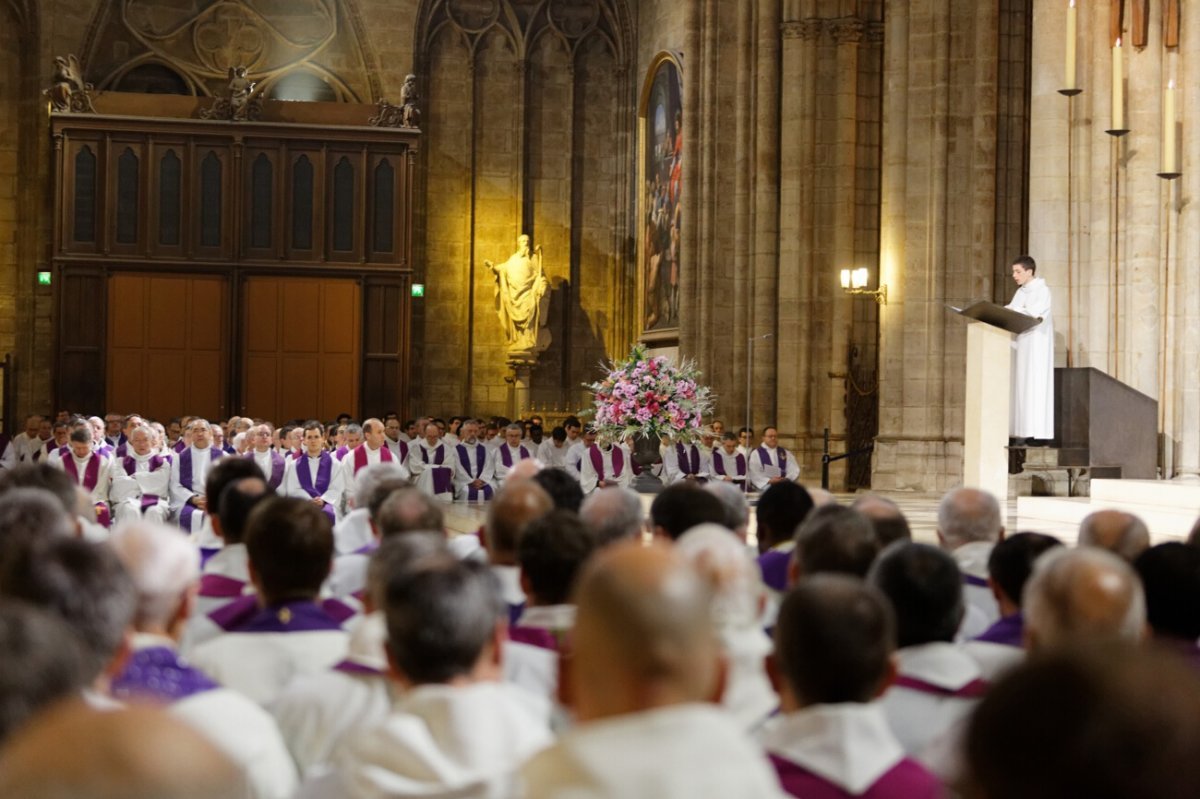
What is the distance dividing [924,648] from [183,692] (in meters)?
1.83

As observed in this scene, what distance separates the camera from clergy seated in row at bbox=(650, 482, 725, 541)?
19.7 feet

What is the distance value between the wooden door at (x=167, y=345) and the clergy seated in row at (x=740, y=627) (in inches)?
939

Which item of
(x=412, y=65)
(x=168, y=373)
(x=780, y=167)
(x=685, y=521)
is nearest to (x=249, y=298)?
(x=168, y=373)

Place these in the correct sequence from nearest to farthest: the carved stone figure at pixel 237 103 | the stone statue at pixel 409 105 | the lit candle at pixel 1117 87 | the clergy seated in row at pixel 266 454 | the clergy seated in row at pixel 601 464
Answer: the lit candle at pixel 1117 87 → the clergy seated in row at pixel 266 454 → the clergy seated in row at pixel 601 464 → the carved stone figure at pixel 237 103 → the stone statue at pixel 409 105

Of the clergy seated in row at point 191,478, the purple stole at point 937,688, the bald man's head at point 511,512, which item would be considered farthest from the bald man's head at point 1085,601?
the clergy seated in row at point 191,478

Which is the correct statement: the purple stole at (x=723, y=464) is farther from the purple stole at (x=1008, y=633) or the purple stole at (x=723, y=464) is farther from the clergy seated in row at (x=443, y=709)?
the clergy seated in row at (x=443, y=709)

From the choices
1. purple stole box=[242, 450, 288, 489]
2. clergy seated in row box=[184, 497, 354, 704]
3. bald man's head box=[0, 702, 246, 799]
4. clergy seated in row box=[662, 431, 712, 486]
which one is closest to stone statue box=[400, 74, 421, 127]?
clergy seated in row box=[662, 431, 712, 486]

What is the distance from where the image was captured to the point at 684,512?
6.04m

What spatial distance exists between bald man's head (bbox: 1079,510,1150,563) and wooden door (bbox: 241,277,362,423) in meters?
22.6

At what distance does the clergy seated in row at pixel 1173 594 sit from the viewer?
439cm

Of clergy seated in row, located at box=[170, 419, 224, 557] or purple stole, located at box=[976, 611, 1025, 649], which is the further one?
clergy seated in row, located at box=[170, 419, 224, 557]

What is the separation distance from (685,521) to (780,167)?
56.5 feet

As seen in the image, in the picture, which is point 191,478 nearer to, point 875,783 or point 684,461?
point 684,461

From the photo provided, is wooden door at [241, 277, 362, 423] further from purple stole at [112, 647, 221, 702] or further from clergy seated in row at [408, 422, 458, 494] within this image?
purple stole at [112, 647, 221, 702]
